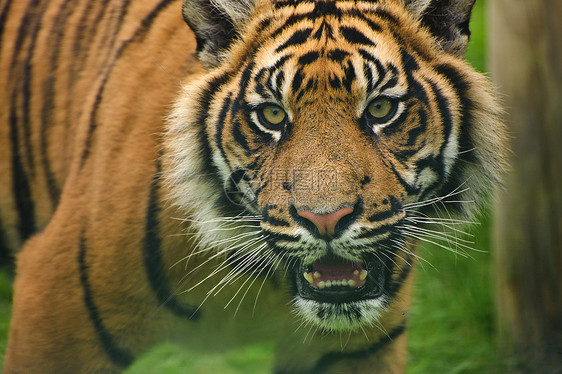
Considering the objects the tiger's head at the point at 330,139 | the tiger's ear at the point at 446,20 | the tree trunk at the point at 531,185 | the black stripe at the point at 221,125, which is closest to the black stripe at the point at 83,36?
the tiger's head at the point at 330,139

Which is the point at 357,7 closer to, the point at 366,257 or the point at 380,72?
the point at 380,72

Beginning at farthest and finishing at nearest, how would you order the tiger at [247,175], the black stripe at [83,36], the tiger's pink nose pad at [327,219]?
the black stripe at [83,36] → the tiger at [247,175] → the tiger's pink nose pad at [327,219]

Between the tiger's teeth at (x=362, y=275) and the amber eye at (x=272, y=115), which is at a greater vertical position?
the amber eye at (x=272, y=115)

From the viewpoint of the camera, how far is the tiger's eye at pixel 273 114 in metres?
1.54

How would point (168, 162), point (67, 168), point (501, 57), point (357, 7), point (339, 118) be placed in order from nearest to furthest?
point (339, 118) < point (357, 7) < point (168, 162) < point (67, 168) < point (501, 57)

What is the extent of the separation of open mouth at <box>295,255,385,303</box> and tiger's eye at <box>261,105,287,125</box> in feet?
0.98

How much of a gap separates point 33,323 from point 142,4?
899 mm

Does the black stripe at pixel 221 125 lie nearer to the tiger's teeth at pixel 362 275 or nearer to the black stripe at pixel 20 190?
the tiger's teeth at pixel 362 275

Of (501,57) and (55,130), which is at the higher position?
(501,57)

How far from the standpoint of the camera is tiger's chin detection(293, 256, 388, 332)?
1.54 m

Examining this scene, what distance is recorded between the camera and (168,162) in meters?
1.77

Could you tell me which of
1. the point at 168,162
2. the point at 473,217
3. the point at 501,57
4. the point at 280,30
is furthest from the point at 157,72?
the point at 501,57

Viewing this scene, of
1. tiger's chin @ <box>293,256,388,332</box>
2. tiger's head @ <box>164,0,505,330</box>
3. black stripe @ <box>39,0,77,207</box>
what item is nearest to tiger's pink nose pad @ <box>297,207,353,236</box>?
tiger's head @ <box>164,0,505,330</box>

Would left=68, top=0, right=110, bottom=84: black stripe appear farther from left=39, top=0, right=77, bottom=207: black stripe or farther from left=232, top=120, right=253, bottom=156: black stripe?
left=232, top=120, right=253, bottom=156: black stripe
